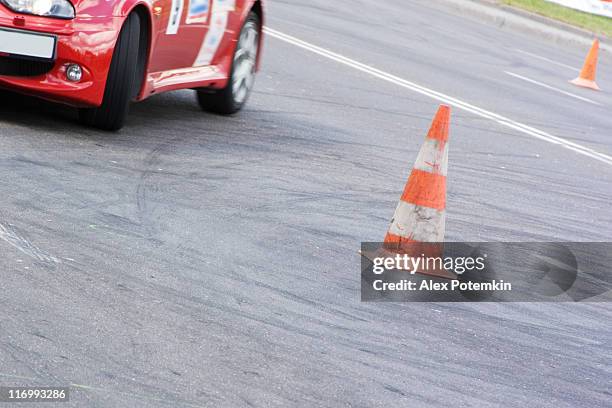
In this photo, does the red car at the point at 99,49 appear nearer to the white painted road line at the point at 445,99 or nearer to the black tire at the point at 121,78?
the black tire at the point at 121,78

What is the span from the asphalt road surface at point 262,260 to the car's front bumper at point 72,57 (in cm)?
30

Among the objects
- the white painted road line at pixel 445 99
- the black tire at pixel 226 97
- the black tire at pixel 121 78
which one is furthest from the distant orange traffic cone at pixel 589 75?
the black tire at pixel 121 78

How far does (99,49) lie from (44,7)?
38cm

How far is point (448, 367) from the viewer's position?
530 centimetres

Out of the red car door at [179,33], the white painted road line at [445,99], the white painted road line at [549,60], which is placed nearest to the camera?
the red car door at [179,33]

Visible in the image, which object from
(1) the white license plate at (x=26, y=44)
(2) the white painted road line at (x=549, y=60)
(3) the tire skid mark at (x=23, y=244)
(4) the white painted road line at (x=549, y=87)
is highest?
(1) the white license plate at (x=26, y=44)

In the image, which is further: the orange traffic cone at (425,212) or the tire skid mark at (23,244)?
the orange traffic cone at (425,212)

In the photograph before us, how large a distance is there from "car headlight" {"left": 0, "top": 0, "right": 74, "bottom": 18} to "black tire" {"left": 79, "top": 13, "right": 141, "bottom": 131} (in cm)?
36

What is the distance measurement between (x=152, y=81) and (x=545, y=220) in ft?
8.83

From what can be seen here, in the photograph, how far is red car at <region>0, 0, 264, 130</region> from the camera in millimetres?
7512

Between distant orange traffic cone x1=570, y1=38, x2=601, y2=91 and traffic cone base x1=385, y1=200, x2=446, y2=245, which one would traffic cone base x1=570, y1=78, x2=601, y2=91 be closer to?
distant orange traffic cone x1=570, y1=38, x2=601, y2=91

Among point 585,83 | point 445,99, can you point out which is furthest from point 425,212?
point 585,83

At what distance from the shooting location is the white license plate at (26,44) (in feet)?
24.6

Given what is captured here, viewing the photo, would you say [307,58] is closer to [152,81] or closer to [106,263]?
[152,81]
